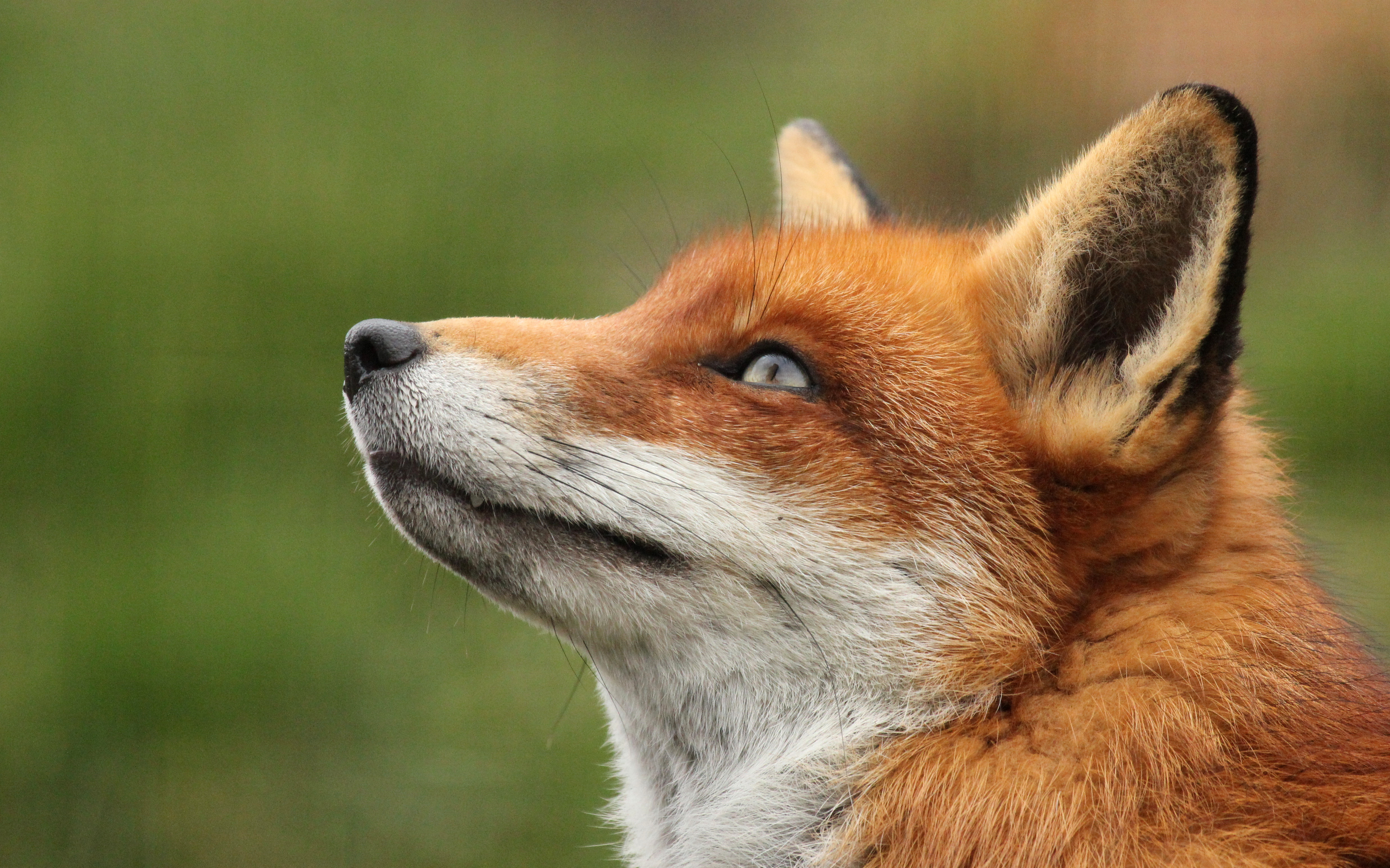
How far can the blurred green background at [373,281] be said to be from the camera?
5.89m

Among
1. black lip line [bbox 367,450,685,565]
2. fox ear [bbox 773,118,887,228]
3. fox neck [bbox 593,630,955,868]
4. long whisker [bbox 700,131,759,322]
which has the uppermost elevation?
fox ear [bbox 773,118,887,228]

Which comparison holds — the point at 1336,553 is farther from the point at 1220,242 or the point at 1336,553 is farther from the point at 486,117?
the point at 486,117

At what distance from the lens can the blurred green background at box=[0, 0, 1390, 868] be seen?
5887 mm

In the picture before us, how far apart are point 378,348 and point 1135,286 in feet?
6.66

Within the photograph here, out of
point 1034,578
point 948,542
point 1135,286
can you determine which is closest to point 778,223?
point 1135,286

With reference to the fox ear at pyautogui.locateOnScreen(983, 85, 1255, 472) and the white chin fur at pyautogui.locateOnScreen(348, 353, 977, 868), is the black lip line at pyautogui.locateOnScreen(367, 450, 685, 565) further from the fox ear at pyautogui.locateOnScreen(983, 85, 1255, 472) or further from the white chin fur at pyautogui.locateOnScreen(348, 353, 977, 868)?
the fox ear at pyautogui.locateOnScreen(983, 85, 1255, 472)

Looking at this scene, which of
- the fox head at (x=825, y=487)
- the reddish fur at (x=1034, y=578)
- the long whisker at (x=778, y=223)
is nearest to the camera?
the reddish fur at (x=1034, y=578)

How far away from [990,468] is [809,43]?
1028 cm

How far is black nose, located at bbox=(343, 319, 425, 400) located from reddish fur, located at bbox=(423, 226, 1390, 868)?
0.07 metres

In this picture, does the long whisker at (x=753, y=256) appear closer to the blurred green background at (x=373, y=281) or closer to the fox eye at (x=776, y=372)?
the fox eye at (x=776, y=372)

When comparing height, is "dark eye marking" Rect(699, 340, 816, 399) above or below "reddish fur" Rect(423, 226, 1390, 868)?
above

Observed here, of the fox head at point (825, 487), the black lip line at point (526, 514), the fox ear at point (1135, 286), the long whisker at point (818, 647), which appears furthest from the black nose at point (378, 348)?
the fox ear at point (1135, 286)

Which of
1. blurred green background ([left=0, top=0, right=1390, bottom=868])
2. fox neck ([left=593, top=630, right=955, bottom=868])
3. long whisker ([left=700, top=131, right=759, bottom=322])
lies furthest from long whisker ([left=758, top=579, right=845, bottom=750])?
blurred green background ([left=0, top=0, right=1390, bottom=868])

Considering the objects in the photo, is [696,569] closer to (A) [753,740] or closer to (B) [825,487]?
(B) [825,487]
